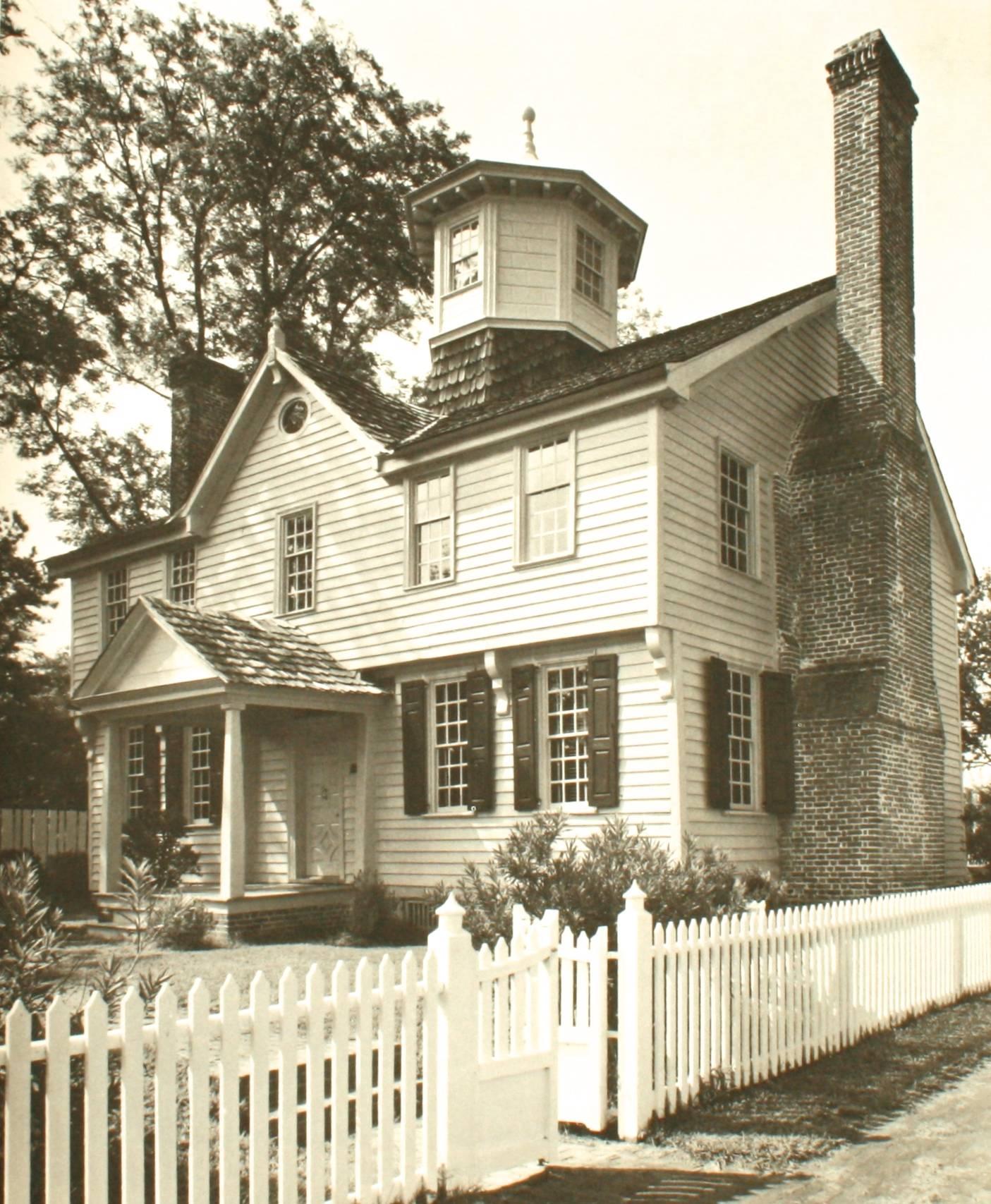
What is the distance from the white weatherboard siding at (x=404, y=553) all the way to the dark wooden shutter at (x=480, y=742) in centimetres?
55

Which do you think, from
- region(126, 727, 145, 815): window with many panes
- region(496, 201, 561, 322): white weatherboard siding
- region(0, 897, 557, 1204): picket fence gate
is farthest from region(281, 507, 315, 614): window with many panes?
region(0, 897, 557, 1204): picket fence gate

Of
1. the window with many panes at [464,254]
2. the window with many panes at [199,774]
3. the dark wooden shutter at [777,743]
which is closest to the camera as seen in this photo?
the dark wooden shutter at [777,743]

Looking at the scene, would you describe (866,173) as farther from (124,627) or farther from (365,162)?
(365,162)

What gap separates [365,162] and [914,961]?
84.1ft

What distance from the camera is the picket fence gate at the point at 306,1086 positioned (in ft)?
13.4

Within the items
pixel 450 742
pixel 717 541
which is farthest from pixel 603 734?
pixel 450 742

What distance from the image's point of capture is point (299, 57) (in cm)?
3027

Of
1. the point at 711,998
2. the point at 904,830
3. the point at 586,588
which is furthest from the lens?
the point at 904,830

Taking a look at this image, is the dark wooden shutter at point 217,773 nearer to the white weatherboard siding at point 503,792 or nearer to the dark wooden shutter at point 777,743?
the white weatherboard siding at point 503,792

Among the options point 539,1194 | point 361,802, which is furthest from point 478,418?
point 539,1194

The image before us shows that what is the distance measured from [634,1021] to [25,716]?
22.5 metres

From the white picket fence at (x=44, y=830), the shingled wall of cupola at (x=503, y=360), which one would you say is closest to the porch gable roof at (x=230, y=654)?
the shingled wall of cupola at (x=503, y=360)

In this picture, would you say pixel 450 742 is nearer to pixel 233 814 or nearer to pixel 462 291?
pixel 233 814

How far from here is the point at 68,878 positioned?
71.4ft
